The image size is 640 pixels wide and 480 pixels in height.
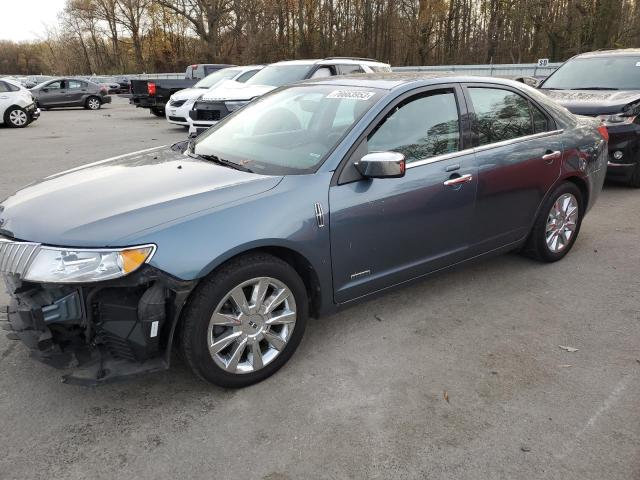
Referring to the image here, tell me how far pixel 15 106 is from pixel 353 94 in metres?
15.9

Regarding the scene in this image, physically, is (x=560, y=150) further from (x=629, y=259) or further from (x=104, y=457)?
(x=104, y=457)

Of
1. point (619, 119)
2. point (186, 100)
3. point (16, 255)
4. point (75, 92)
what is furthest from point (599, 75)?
point (75, 92)

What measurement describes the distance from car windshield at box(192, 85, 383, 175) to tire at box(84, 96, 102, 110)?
2311 centimetres

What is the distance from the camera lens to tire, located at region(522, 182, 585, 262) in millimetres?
4375

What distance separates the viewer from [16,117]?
52.6ft

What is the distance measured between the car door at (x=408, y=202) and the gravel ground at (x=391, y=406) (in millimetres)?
460

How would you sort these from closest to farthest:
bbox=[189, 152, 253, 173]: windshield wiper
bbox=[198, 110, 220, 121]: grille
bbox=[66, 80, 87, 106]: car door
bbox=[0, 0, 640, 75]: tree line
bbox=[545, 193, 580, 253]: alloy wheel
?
bbox=[189, 152, 253, 173]: windshield wiper < bbox=[545, 193, 580, 253]: alloy wheel < bbox=[198, 110, 220, 121]: grille < bbox=[66, 80, 87, 106]: car door < bbox=[0, 0, 640, 75]: tree line

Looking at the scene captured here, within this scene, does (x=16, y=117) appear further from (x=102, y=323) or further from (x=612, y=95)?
(x=102, y=323)

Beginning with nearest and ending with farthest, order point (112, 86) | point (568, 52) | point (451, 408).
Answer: point (451, 408), point (568, 52), point (112, 86)

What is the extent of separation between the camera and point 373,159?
2.95 metres

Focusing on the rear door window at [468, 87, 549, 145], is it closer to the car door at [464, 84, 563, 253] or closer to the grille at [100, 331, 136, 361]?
the car door at [464, 84, 563, 253]

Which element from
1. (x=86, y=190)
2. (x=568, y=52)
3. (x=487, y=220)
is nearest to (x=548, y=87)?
(x=487, y=220)

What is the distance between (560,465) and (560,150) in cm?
281

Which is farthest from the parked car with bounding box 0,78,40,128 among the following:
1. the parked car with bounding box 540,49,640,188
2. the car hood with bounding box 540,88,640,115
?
the car hood with bounding box 540,88,640,115
